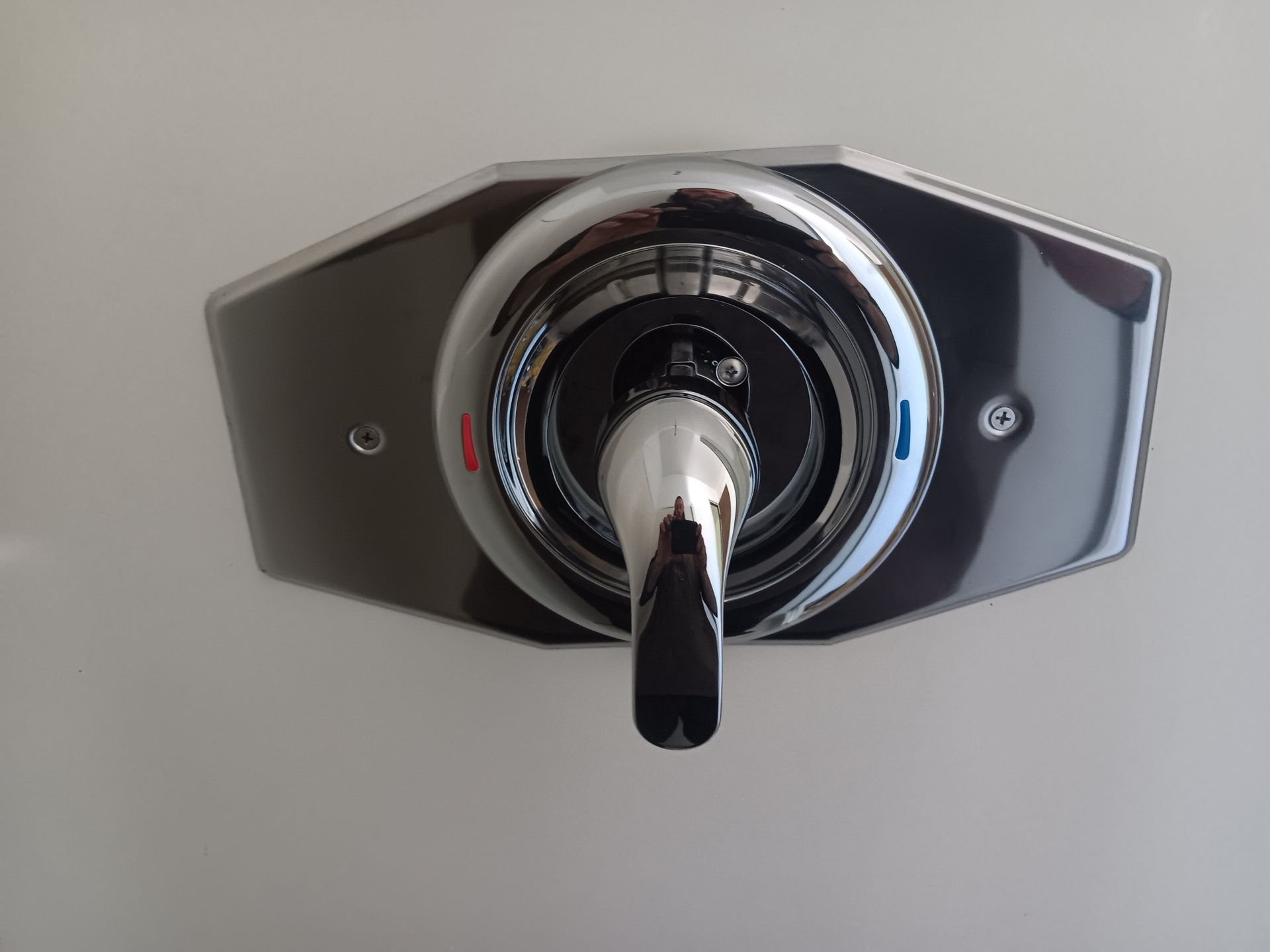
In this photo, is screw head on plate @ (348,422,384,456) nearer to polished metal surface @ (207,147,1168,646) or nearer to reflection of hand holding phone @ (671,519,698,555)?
polished metal surface @ (207,147,1168,646)

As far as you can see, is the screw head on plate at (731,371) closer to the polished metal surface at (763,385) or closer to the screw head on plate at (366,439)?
the polished metal surface at (763,385)

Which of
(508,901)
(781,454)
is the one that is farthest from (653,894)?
(781,454)

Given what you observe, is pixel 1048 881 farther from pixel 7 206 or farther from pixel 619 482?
pixel 7 206

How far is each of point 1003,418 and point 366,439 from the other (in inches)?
7.7

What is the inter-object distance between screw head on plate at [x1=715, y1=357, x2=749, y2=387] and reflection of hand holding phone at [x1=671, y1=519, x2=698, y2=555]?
2.2 inches

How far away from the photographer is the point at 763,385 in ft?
0.85

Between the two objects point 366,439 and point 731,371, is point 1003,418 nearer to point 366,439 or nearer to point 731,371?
point 731,371

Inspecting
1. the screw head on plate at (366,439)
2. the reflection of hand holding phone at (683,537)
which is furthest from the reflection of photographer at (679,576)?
the screw head on plate at (366,439)

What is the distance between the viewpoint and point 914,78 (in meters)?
0.24

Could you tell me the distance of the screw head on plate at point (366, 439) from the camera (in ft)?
0.90

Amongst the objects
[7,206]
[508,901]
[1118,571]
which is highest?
[7,206]

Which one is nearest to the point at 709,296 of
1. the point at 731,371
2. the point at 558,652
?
the point at 731,371

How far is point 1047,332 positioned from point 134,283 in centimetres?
28

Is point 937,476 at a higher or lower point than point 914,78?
lower
